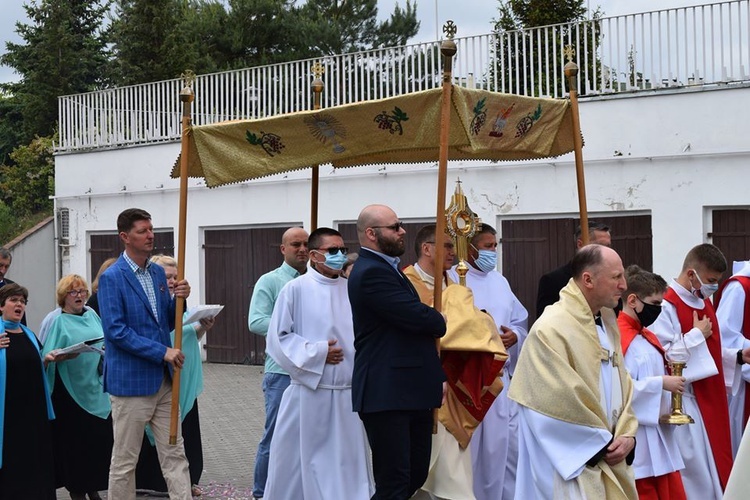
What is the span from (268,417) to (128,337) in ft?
4.37

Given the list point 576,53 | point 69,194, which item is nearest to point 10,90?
point 69,194

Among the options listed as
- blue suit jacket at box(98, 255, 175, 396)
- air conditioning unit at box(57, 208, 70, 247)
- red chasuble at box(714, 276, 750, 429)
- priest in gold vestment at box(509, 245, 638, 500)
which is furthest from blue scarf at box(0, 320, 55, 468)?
air conditioning unit at box(57, 208, 70, 247)

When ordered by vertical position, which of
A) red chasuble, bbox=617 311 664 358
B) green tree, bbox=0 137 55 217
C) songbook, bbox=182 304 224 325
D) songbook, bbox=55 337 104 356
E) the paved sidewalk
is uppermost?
green tree, bbox=0 137 55 217

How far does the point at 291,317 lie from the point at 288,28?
3093 centimetres

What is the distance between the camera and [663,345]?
7.56 meters

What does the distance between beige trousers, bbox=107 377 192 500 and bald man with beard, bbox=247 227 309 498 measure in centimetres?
75

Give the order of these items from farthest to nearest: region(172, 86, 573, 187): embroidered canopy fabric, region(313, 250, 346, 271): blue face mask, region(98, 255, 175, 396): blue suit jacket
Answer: region(98, 255, 175, 396): blue suit jacket
region(313, 250, 346, 271): blue face mask
region(172, 86, 573, 187): embroidered canopy fabric

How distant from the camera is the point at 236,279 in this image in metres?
19.5

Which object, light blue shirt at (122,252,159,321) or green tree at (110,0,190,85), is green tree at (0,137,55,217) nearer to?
green tree at (110,0,190,85)

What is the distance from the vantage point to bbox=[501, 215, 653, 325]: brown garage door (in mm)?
14656

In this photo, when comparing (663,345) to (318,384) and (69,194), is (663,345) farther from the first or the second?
(69,194)

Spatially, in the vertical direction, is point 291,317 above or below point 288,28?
below

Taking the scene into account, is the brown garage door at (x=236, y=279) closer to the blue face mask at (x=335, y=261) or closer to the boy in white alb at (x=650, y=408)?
the blue face mask at (x=335, y=261)

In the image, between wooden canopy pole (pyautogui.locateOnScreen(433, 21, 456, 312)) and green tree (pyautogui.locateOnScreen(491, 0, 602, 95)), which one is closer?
wooden canopy pole (pyautogui.locateOnScreen(433, 21, 456, 312))
